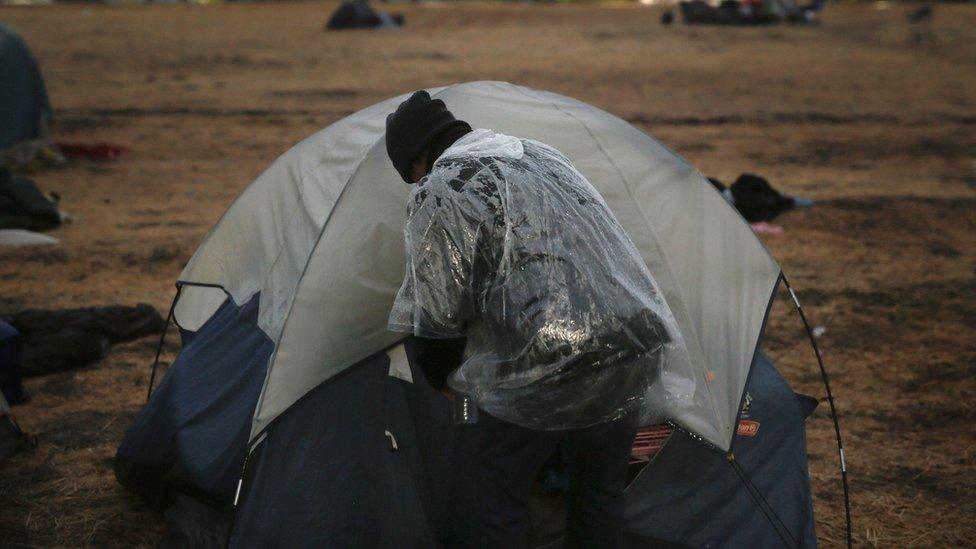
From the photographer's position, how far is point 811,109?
51.4 feet

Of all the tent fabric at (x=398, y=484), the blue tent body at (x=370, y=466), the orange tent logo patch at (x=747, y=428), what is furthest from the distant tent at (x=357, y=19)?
the orange tent logo patch at (x=747, y=428)

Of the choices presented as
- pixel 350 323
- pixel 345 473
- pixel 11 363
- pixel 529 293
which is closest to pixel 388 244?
pixel 350 323

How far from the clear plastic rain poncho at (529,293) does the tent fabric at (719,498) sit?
1.04 m

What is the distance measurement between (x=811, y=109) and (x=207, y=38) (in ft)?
53.6

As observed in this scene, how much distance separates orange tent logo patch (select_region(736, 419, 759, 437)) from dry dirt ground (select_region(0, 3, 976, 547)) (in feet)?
1.99

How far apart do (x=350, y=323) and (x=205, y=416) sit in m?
0.96

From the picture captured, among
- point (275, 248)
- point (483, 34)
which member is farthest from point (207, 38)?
point (275, 248)

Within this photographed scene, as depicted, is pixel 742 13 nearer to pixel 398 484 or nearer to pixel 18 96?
pixel 18 96

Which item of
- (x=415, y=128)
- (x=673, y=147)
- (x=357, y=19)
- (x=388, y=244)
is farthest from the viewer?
(x=357, y=19)

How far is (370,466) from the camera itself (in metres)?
3.45

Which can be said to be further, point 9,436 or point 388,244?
point 9,436

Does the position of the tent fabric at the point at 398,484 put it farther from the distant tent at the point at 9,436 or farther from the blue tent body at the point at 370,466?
the distant tent at the point at 9,436

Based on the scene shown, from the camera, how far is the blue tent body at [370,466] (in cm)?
341

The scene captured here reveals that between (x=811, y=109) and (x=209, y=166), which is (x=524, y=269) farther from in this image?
(x=811, y=109)
